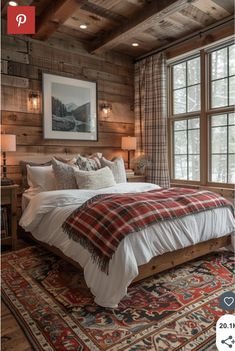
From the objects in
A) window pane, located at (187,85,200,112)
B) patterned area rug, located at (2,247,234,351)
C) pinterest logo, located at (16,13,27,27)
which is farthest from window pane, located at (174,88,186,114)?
patterned area rug, located at (2,247,234,351)

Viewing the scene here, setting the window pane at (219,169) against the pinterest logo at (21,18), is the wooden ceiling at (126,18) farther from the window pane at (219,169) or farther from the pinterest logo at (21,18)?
the window pane at (219,169)

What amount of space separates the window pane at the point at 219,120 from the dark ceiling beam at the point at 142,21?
150cm

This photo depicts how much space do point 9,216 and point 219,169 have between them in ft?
9.37

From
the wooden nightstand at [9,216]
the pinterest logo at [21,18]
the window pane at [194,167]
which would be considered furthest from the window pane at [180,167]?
the pinterest logo at [21,18]

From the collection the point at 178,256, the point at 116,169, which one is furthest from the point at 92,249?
the point at 116,169

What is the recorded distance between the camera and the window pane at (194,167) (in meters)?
4.12

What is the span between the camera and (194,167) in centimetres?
418

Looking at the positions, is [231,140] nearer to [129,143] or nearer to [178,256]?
[129,143]

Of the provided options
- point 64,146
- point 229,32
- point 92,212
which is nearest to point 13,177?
point 64,146

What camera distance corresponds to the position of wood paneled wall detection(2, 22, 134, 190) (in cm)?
354

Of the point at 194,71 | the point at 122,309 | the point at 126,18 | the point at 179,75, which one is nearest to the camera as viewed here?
the point at 122,309

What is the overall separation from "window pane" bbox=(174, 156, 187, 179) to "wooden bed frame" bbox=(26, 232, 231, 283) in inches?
66.3

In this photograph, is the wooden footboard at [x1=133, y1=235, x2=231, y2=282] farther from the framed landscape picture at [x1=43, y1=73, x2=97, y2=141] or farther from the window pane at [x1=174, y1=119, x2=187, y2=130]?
the framed landscape picture at [x1=43, y1=73, x2=97, y2=141]

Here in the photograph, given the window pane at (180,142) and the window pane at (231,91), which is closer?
the window pane at (231,91)
